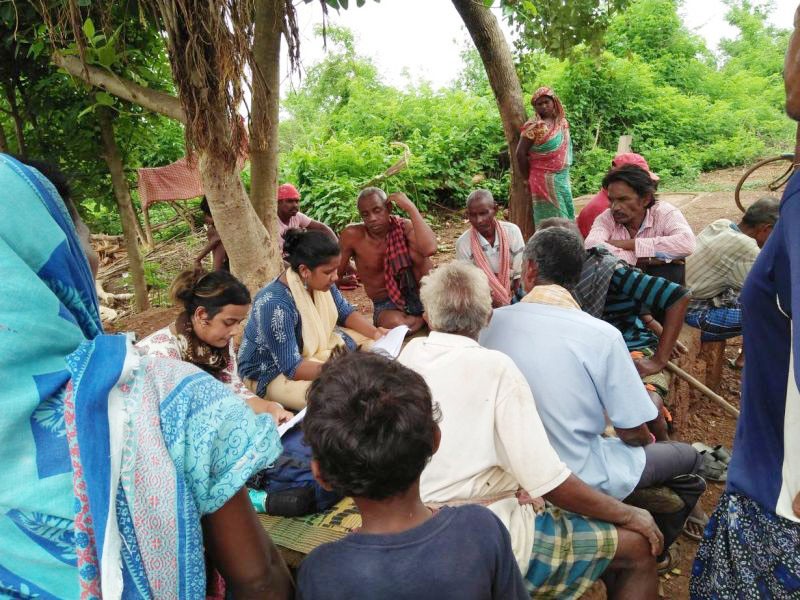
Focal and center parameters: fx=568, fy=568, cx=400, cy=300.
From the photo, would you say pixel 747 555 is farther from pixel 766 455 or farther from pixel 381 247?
pixel 381 247

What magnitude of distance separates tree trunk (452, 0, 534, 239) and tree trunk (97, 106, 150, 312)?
328cm

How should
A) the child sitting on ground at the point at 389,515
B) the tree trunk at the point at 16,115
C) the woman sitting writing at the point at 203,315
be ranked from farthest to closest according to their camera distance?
the tree trunk at the point at 16,115 < the woman sitting writing at the point at 203,315 < the child sitting on ground at the point at 389,515

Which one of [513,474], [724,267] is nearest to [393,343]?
[513,474]

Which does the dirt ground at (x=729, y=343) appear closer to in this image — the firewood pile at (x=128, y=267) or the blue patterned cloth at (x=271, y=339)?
the firewood pile at (x=128, y=267)

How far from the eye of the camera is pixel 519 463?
5.57 ft

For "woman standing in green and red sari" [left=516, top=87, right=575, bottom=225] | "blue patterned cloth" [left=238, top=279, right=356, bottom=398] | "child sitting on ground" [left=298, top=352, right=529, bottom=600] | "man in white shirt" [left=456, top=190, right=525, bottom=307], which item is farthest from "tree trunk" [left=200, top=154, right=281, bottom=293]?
"woman standing in green and red sari" [left=516, top=87, right=575, bottom=225]

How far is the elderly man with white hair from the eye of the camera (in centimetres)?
171

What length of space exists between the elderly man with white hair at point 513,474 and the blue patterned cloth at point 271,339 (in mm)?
1301

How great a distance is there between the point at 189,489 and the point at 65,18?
3.27m

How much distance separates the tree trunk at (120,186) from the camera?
5.07 metres

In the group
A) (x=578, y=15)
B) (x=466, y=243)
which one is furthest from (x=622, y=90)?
(x=466, y=243)

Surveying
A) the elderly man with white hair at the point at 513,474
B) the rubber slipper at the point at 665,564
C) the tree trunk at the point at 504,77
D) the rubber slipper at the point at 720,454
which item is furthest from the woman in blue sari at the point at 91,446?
the tree trunk at the point at 504,77

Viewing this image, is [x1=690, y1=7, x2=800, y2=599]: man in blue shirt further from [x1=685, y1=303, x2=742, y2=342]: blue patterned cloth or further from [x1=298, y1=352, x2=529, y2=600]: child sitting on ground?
[x1=685, y1=303, x2=742, y2=342]: blue patterned cloth

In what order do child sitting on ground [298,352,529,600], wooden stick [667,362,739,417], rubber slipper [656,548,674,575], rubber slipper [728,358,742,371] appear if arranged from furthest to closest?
rubber slipper [728,358,742,371] < wooden stick [667,362,739,417] < rubber slipper [656,548,674,575] < child sitting on ground [298,352,529,600]
